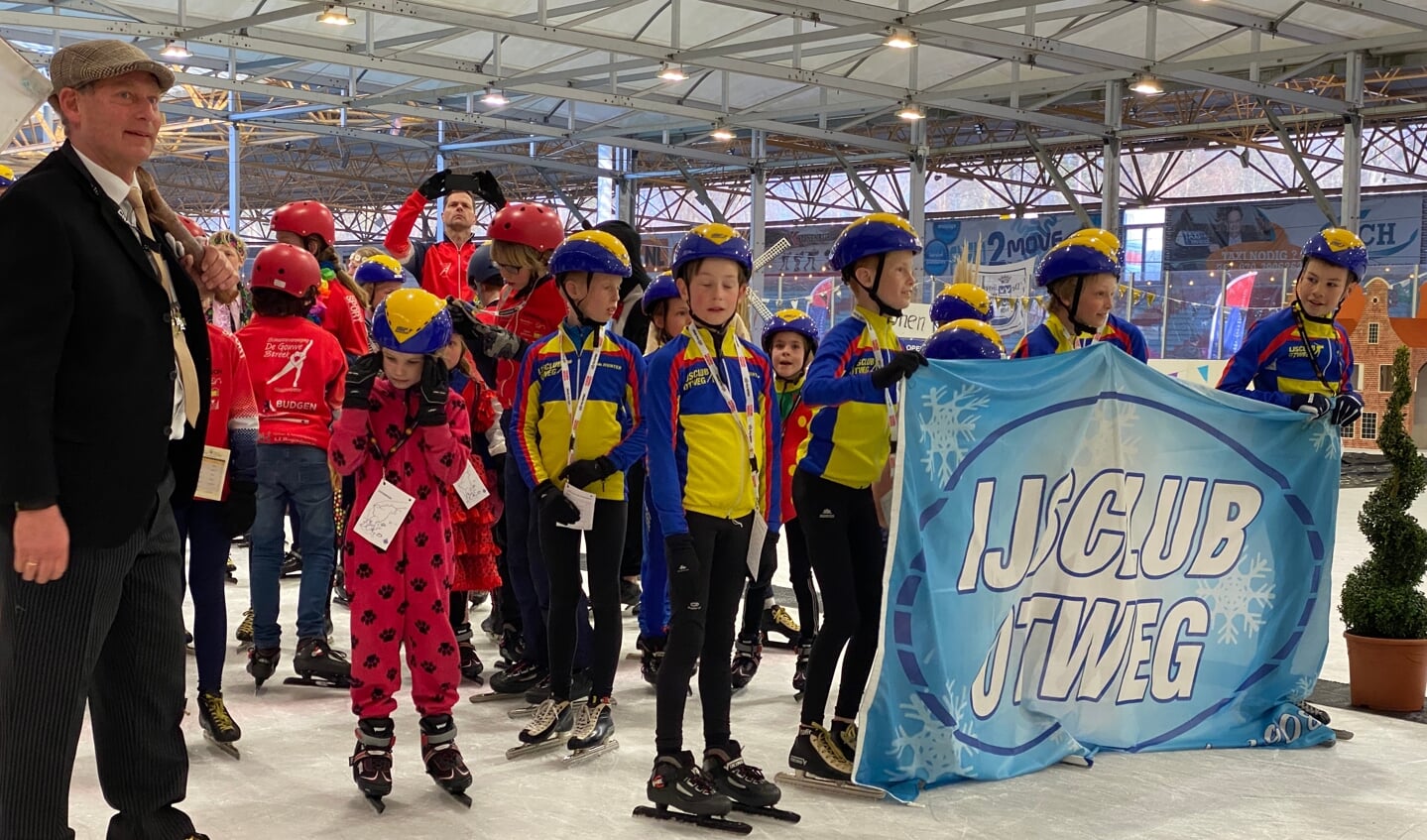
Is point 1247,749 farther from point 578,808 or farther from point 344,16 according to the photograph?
point 344,16

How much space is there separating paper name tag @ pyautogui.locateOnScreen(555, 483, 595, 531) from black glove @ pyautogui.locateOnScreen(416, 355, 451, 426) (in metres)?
0.49

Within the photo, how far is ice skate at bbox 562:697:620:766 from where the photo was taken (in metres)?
4.07

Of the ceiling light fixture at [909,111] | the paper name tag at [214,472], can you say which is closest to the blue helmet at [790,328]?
the paper name tag at [214,472]

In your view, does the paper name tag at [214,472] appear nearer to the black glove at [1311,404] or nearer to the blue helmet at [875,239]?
the blue helmet at [875,239]

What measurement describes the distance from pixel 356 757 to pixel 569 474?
1.02 meters

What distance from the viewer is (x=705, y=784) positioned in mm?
3523

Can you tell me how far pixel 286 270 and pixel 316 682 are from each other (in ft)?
5.16

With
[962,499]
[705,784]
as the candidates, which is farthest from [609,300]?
[705,784]

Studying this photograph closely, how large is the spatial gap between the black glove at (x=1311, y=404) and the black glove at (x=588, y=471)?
98.3 inches

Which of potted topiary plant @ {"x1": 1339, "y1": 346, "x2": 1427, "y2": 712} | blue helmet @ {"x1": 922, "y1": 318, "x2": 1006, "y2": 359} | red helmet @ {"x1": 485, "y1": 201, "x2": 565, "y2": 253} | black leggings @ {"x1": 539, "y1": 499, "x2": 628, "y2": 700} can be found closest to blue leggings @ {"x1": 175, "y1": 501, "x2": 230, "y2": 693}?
black leggings @ {"x1": 539, "y1": 499, "x2": 628, "y2": 700}

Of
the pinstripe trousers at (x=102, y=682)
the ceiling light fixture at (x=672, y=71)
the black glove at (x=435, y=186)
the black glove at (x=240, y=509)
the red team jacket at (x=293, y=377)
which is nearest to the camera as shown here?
the pinstripe trousers at (x=102, y=682)

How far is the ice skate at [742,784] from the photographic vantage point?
3.57 meters

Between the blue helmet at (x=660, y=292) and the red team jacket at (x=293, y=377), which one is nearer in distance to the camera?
the red team jacket at (x=293, y=377)

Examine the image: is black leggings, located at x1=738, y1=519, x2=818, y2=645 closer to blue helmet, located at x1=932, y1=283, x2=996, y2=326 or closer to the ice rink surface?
the ice rink surface
